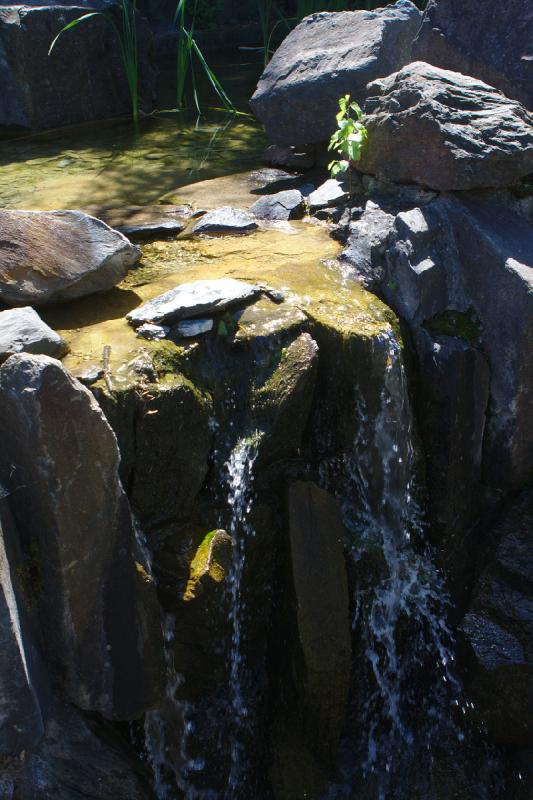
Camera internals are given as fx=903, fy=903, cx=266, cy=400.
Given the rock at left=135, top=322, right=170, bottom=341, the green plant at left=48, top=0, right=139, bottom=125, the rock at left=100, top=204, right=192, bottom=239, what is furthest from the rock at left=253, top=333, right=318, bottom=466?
the green plant at left=48, top=0, right=139, bottom=125

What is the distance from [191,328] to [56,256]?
0.49m

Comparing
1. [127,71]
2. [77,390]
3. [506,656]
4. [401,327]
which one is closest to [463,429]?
[401,327]

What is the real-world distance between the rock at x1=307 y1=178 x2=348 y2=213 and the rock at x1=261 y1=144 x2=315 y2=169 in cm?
77

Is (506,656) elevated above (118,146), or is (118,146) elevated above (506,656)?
(118,146)

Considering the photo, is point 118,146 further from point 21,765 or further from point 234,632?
point 21,765

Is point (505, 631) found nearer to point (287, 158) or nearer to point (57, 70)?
point (287, 158)

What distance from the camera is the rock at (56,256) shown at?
2.79m

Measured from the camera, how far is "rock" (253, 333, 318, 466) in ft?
9.27

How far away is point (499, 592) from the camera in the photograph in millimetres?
3219

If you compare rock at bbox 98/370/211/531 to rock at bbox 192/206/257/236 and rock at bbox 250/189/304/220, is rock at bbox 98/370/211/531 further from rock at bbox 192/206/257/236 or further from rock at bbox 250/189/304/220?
rock at bbox 250/189/304/220

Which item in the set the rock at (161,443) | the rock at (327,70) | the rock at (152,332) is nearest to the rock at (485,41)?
the rock at (327,70)

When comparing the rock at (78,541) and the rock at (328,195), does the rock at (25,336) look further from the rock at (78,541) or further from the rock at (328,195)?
the rock at (328,195)

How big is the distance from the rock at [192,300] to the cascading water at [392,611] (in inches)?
21.0

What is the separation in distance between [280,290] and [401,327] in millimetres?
464
